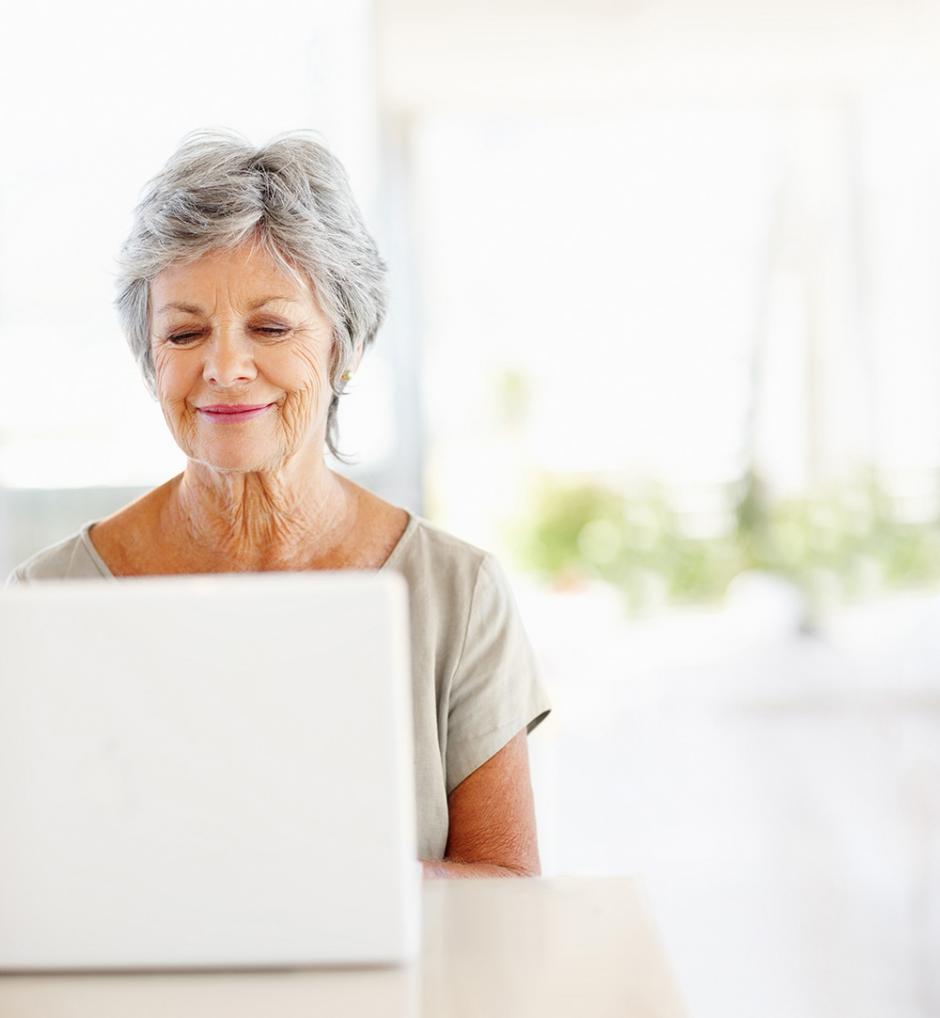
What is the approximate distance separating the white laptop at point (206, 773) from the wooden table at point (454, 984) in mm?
14

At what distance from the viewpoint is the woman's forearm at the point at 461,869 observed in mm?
1172

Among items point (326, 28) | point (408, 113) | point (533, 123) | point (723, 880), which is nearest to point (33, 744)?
point (723, 880)

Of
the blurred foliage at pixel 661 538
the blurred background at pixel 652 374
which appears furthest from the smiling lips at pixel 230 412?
the blurred foliage at pixel 661 538

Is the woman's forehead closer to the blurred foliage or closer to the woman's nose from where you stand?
the woman's nose

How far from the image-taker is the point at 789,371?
20.7ft

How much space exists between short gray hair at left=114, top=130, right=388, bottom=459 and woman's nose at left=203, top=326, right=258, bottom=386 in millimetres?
76

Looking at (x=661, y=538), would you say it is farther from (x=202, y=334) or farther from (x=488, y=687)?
(x=202, y=334)

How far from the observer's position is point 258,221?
4.13 feet

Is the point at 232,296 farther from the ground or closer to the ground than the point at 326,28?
closer to the ground

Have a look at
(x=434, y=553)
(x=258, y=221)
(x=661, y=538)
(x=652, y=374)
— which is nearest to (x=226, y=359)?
(x=258, y=221)

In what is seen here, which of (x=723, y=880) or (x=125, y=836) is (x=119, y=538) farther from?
(x=723, y=880)

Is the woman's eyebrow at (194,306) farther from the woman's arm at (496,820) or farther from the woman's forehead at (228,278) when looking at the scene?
the woman's arm at (496,820)

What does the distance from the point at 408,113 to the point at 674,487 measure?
6.83 ft

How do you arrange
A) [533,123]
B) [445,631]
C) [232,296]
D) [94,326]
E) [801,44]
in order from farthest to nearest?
[533,123] < [801,44] < [94,326] < [445,631] < [232,296]
